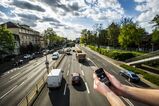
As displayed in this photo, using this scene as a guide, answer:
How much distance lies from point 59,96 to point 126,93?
27.5m

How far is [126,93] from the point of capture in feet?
8.35

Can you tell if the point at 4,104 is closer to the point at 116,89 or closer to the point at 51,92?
Answer: the point at 51,92

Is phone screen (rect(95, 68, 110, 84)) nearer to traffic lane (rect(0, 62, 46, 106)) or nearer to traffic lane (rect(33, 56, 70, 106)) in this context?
traffic lane (rect(33, 56, 70, 106))

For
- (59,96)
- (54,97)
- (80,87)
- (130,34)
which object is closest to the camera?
(54,97)

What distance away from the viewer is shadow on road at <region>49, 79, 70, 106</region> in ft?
85.3

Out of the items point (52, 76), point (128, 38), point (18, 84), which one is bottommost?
point (18, 84)

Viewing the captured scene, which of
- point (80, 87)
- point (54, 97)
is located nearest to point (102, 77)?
point (54, 97)

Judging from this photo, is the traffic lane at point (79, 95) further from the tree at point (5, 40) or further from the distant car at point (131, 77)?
the tree at point (5, 40)

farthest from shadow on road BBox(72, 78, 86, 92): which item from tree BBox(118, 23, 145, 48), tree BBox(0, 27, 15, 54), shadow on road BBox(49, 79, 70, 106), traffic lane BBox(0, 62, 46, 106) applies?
tree BBox(118, 23, 145, 48)

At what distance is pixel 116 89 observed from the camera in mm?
2688

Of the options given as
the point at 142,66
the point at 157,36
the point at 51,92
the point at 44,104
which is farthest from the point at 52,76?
the point at 157,36

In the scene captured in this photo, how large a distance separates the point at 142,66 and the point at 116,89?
54.0 metres

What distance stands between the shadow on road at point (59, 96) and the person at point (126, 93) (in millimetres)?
23718

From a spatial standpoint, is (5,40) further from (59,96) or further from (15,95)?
(59,96)
